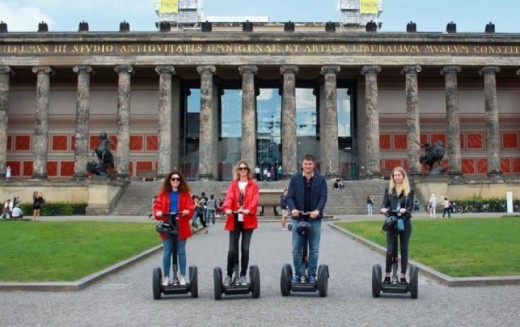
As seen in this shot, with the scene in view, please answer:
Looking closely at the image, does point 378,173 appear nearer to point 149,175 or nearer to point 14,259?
point 149,175

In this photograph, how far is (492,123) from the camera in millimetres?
48312

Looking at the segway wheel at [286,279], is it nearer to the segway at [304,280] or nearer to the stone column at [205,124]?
the segway at [304,280]

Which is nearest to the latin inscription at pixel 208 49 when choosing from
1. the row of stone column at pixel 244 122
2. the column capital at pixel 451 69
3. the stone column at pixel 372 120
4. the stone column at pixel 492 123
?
the row of stone column at pixel 244 122

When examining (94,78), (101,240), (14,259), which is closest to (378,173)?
(94,78)

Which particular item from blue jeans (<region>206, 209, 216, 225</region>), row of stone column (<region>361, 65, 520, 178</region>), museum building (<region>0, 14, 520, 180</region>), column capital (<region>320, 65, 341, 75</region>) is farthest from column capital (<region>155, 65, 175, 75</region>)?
blue jeans (<region>206, 209, 216, 225</region>)

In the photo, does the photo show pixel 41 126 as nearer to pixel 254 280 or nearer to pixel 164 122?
pixel 164 122

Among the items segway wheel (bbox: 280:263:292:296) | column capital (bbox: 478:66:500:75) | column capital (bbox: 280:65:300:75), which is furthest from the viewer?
column capital (bbox: 478:66:500:75)

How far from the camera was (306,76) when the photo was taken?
5388cm

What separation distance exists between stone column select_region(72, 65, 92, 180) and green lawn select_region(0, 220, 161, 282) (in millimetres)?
23595

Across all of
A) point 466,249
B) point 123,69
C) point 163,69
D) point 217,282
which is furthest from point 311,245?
point 123,69

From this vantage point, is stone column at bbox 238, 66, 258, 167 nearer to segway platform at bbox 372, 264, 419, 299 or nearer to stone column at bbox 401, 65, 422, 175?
stone column at bbox 401, 65, 422, 175

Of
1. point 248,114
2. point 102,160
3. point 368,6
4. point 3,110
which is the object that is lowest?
point 102,160

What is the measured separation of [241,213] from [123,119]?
131 feet

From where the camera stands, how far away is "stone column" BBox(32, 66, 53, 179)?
155ft
